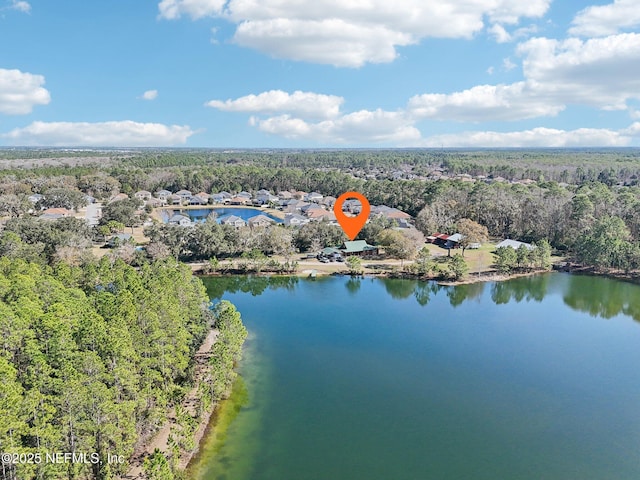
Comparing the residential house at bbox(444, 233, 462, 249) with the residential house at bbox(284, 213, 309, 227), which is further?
the residential house at bbox(284, 213, 309, 227)

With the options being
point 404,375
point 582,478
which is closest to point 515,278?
point 404,375

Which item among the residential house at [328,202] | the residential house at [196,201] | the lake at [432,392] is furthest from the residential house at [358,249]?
the residential house at [196,201]

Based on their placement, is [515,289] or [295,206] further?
[295,206]

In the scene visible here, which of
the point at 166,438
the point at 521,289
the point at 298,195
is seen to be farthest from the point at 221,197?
the point at 166,438

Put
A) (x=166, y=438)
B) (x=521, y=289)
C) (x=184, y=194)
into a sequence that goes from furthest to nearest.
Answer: (x=184, y=194) < (x=521, y=289) < (x=166, y=438)

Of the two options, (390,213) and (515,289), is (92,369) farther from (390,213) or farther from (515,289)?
(390,213)

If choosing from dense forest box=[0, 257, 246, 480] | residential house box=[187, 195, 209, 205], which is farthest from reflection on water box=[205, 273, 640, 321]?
residential house box=[187, 195, 209, 205]

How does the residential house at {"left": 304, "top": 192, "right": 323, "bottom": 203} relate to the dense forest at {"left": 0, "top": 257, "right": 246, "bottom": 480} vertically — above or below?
above

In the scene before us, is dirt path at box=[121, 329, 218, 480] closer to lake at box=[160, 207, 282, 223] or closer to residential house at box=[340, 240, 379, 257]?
residential house at box=[340, 240, 379, 257]
